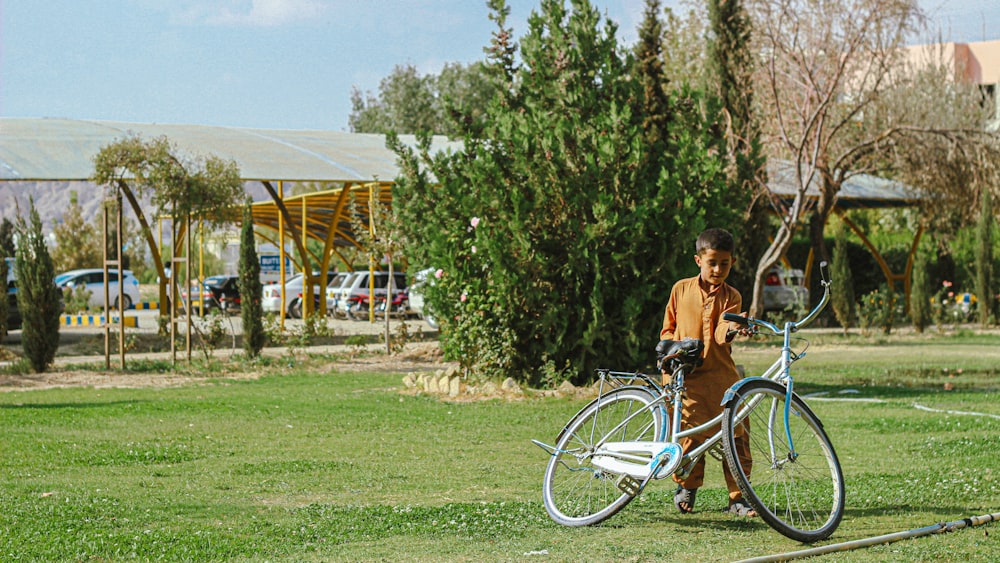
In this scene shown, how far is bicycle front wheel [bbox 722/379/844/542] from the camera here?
5.93m

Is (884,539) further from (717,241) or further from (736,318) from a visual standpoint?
(717,241)

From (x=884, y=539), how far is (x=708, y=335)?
146 centimetres

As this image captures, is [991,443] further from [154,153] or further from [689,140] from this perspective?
[154,153]

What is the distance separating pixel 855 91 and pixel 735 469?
21.5m

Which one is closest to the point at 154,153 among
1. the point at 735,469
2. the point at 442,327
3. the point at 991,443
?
the point at 442,327

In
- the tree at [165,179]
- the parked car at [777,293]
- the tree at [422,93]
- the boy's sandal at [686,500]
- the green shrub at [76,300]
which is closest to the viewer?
the boy's sandal at [686,500]

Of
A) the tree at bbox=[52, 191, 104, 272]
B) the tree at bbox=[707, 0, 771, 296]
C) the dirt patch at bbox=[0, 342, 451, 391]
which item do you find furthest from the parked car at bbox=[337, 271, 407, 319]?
the tree at bbox=[52, 191, 104, 272]

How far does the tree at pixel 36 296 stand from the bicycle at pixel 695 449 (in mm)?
14405

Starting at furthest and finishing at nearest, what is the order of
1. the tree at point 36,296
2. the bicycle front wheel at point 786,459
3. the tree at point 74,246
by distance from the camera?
the tree at point 74,246 < the tree at point 36,296 < the bicycle front wheel at point 786,459

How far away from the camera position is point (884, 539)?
596cm

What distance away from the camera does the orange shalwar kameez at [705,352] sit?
662cm

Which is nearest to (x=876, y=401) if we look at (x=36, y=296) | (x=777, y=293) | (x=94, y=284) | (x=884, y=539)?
(x=884, y=539)

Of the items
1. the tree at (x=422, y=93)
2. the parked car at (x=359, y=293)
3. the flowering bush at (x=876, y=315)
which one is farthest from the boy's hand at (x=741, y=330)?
the tree at (x=422, y=93)

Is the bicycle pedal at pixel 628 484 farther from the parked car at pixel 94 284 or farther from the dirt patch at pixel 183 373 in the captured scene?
the parked car at pixel 94 284
